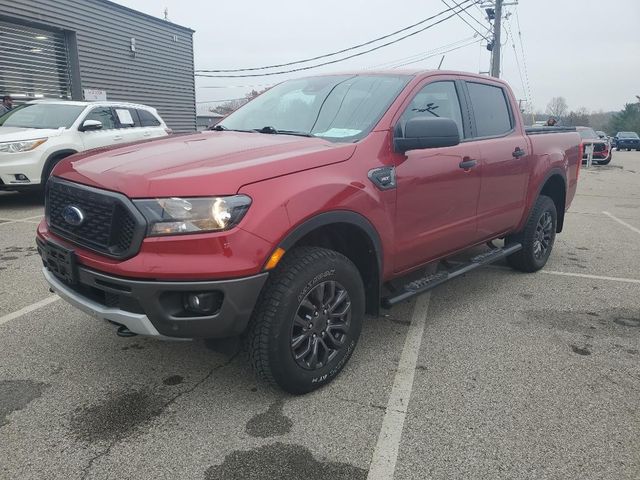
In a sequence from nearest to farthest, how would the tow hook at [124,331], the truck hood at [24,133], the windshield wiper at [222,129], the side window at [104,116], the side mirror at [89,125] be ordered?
the tow hook at [124,331] < the windshield wiper at [222,129] < the truck hood at [24,133] < the side mirror at [89,125] < the side window at [104,116]

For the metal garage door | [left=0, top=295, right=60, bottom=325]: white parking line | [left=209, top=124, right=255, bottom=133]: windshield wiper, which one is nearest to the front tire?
[left=209, top=124, right=255, bottom=133]: windshield wiper

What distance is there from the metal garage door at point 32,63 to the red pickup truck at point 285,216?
1108 cm

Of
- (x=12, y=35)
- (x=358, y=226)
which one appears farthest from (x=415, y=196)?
(x=12, y=35)

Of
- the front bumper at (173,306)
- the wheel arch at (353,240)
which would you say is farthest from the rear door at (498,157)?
the front bumper at (173,306)

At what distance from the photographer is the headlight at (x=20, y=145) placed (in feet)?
25.2

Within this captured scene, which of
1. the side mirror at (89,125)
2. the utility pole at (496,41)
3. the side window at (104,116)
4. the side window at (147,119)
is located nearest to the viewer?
the side mirror at (89,125)

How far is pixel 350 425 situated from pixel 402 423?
268 millimetres

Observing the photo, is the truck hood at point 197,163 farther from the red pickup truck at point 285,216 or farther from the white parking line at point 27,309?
the white parking line at point 27,309

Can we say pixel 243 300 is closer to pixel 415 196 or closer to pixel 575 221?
pixel 415 196

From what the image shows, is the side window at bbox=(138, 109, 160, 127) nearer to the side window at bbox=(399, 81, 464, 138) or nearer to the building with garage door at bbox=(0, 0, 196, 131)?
the building with garage door at bbox=(0, 0, 196, 131)

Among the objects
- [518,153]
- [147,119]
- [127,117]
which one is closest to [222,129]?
[518,153]

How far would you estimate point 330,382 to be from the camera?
3000mm

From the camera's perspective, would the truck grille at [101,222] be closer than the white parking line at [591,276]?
Yes

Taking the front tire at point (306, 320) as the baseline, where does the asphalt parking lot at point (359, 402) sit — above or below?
below
